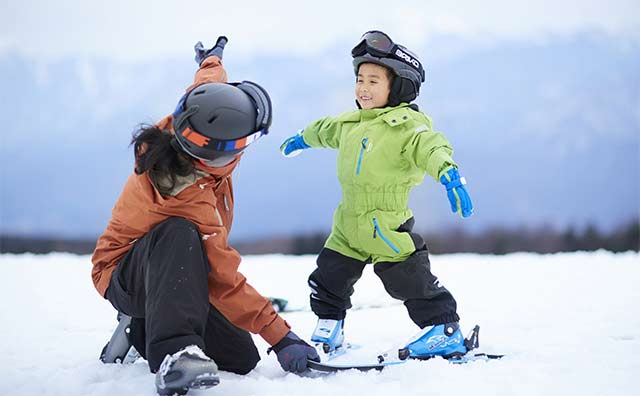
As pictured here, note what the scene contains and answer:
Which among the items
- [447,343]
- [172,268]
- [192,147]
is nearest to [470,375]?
[447,343]

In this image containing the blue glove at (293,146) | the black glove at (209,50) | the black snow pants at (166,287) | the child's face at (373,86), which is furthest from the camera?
the blue glove at (293,146)

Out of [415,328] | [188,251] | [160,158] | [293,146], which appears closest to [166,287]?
[188,251]

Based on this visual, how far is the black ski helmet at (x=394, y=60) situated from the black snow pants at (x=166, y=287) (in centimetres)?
114

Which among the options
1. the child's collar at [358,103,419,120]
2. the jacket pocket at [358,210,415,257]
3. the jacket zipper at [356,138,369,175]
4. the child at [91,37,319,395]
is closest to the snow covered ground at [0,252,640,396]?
the child at [91,37,319,395]

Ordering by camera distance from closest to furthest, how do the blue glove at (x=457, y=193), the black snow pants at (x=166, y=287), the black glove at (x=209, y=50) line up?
the black snow pants at (x=166, y=287), the blue glove at (x=457, y=193), the black glove at (x=209, y=50)

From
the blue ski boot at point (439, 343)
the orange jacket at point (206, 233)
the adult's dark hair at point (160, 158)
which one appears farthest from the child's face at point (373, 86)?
the adult's dark hair at point (160, 158)

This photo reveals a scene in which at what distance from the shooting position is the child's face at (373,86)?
272cm

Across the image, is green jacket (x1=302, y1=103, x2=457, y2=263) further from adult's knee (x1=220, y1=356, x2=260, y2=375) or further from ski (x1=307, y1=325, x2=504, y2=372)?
adult's knee (x1=220, y1=356, x2=260, y2=375)

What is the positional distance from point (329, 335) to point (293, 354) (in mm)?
558

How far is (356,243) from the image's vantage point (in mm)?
2611

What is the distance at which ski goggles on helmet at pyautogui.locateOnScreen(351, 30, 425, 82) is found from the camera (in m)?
2.67

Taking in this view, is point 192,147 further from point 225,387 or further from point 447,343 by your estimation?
point 447,343

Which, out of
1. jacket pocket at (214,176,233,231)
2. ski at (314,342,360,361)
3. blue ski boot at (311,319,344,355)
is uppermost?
jacket pocket at (214,176,233,231)

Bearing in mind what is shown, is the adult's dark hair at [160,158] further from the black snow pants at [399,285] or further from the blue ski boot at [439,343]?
the blue ski boot at [439,343]
